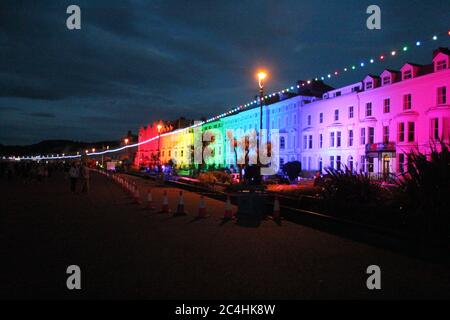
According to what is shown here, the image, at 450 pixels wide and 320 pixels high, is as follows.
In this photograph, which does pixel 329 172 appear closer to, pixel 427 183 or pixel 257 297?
pixel 427 183

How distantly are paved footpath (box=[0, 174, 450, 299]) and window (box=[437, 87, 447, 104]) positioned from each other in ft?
87.4

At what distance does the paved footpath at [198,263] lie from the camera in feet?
20.4

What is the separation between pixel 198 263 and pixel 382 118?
119 ft

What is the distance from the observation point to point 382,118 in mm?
40594

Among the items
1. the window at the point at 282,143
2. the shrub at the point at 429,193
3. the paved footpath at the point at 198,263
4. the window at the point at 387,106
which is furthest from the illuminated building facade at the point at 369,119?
the paved footpath at the point at 198,263

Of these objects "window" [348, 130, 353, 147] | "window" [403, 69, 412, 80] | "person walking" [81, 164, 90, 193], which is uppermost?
"window" [403, 69, 412, 80]

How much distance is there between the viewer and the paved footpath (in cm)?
622

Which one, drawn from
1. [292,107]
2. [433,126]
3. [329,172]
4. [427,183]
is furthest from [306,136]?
[427,183]

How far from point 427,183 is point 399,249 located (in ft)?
4.94

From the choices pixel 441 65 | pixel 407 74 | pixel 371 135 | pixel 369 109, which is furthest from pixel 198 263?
pixel 369 109

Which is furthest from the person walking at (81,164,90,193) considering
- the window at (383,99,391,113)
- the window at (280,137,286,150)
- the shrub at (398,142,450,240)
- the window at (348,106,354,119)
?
the window at (280,137,286,150)

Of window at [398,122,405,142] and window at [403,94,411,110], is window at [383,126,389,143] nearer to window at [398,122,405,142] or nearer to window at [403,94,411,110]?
window at [398,122,405,142]

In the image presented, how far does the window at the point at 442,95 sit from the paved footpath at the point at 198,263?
87.4 ft

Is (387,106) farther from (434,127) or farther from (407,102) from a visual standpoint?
(434,127)
